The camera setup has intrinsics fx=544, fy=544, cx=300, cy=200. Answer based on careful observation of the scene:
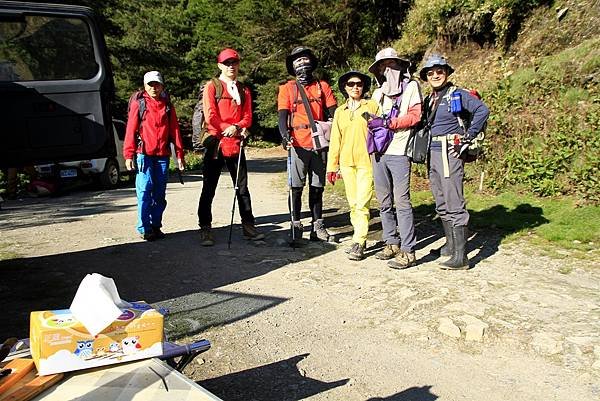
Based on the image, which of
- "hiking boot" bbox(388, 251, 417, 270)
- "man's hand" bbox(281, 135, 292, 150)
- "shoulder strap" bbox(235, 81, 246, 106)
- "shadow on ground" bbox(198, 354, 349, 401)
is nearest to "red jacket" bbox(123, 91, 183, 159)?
"shoulder strap" bbox(235, 81, 246, 106)

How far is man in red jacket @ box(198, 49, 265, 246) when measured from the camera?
670 centimetres

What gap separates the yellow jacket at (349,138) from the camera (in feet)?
20.1

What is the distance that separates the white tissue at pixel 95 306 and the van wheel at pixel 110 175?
12.9m

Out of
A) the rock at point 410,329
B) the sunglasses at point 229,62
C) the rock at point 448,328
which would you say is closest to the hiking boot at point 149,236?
the sunglasses at point 229,62

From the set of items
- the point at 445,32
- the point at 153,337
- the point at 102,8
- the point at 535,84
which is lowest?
the point at 153,337

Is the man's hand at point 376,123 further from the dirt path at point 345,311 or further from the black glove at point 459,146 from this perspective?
the dirt path at point 345,311

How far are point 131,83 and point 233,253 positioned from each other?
2267 centimetres

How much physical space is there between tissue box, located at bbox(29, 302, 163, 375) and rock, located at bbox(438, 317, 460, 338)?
2351mm

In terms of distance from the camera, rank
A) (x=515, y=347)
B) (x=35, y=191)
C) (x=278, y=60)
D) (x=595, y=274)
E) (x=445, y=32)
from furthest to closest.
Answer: (x=278, y=60) → (x=445, y=32) → (x=35, y=191) → (x=595, y=274) → (x=515, y=347)

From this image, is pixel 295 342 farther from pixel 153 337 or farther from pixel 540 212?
pixel 540 212

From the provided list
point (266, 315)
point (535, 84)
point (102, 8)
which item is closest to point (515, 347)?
point (266, 315)

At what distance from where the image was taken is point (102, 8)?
607 inches

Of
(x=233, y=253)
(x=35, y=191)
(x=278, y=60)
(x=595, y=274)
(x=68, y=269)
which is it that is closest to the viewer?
(x=595, y=274)

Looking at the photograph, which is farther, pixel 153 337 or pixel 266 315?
pixel 266 315
